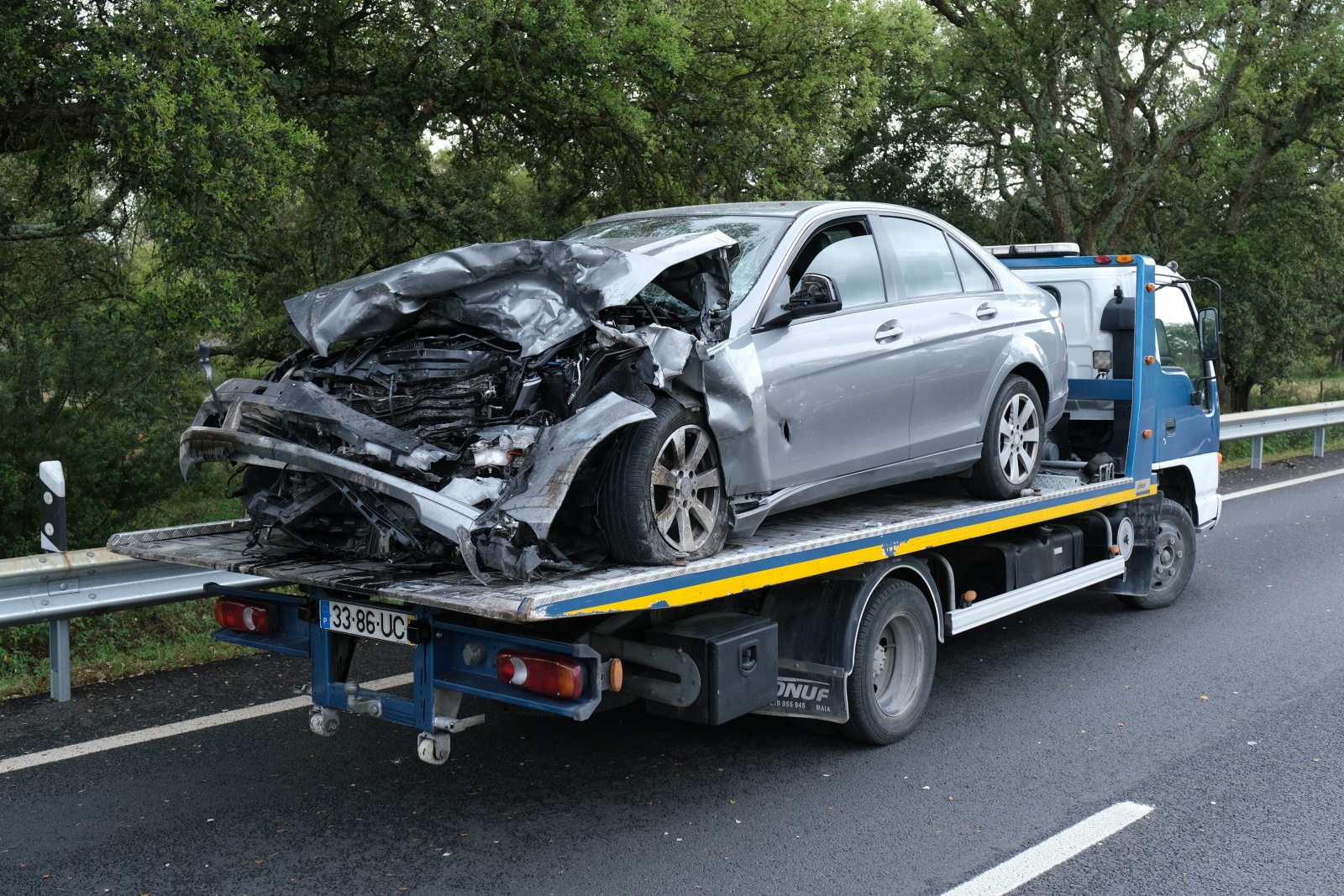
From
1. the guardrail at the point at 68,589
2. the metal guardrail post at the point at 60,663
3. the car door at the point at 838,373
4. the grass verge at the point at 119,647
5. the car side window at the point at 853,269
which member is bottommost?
the grass verge at the point at 119,647

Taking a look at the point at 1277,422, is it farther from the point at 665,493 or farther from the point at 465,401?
the point at 465,401

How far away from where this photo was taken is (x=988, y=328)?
256 inches

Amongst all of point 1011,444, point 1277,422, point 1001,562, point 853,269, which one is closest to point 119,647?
point 853,269

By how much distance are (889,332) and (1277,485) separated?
33.8 feet

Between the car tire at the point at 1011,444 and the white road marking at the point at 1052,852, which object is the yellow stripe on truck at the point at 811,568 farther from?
the white road marking at the point at 1052,852

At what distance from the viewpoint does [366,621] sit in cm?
442

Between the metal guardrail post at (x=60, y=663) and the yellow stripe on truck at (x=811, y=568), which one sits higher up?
the yellow stripe on truck at (x=811, y=568)

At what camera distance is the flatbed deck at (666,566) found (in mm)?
3943

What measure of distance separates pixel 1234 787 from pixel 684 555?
250 cm

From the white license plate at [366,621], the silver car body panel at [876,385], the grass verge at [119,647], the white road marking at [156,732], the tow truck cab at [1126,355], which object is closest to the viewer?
the white license plate at [366,621]

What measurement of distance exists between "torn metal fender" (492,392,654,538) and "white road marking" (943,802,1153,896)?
6.12ft

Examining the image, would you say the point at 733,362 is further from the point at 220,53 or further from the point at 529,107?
the point at 529,107

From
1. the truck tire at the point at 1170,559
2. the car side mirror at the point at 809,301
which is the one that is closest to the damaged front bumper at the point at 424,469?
the car side mirror at the point at 809,301

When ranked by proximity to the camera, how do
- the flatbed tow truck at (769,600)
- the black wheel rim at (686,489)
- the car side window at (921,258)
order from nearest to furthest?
the flatbed tow truck at (769,600)
the black wheel rim at (686,489)
the car side window at (921,258)
